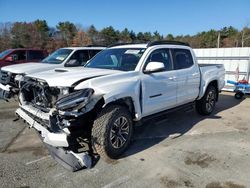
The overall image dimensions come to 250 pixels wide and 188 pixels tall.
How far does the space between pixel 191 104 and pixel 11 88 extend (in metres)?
4.59

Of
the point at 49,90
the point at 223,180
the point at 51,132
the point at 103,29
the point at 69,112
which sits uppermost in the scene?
the point at 103,29

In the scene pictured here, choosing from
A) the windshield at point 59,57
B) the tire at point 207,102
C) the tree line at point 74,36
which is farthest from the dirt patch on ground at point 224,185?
the tree line at point 74,36

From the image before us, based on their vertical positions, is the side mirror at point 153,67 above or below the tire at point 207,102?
above

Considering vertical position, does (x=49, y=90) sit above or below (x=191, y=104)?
above

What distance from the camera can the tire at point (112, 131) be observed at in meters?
3.80

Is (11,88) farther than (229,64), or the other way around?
(229,64)

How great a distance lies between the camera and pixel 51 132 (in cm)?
365

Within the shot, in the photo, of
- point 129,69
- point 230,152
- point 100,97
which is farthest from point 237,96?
point 100,97

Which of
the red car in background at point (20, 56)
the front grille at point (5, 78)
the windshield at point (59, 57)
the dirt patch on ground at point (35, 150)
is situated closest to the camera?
the dirt patch on ground at point (35, 150)

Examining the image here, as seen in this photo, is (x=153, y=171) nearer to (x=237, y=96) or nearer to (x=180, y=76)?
(x=180, y=76)

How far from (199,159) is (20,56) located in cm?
1092

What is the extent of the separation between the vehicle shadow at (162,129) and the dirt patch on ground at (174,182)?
97cm

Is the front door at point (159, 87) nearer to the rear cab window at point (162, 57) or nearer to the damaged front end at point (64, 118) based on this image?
the rear cab window at point (162, 57)

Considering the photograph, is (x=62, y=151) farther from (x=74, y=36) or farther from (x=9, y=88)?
(x=74, y=36)
